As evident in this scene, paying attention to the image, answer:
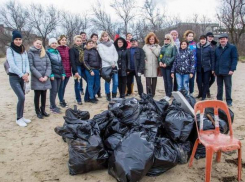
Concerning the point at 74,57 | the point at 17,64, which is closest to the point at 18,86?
the point at 17,64

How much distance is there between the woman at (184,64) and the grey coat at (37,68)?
2.81 metres

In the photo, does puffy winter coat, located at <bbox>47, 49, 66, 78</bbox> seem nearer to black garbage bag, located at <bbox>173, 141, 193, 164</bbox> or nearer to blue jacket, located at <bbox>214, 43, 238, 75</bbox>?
black garbage bag, located at <bbox>173, 141, 193, 164</bbox>

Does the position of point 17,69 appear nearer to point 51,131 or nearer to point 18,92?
point 18,92

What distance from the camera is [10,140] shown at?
11.7 ft

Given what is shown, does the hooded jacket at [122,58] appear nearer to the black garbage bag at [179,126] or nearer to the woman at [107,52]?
the woman at [107,52]

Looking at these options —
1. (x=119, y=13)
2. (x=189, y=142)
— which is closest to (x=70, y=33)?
(x=119, y=13)

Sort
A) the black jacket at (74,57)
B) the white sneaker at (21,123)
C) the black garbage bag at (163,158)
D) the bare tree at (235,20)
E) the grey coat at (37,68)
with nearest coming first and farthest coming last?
the black garbage bag at (163,158) → the white sneaker at (21,123) → the grey coat at (37,68) → the black jacket at (74,57) → the bare tree at (235,20)

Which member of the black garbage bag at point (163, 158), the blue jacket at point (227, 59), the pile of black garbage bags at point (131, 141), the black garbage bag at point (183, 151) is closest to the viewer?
the pile of black garbage bags at point (131, 141)

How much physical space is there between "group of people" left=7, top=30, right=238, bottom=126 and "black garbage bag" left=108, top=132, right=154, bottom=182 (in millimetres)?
2004

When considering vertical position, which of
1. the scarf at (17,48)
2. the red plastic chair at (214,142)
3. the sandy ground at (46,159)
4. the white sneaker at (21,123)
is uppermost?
the scarf at (17,48)

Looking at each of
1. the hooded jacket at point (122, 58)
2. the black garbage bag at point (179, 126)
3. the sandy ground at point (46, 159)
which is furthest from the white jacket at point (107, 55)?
the black garbage bag at point (179, 126)

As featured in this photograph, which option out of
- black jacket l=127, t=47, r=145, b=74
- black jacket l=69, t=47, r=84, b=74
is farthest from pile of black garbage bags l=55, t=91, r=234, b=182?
black jacket l=127, t=47, r=145, b=74

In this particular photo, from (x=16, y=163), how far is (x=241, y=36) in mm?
22323

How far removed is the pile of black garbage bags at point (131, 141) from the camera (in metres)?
2.30
